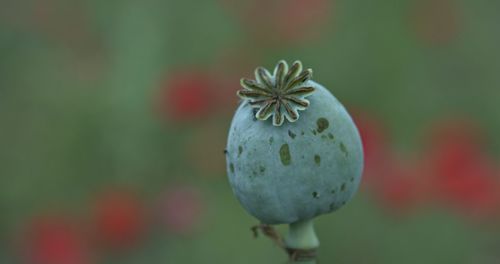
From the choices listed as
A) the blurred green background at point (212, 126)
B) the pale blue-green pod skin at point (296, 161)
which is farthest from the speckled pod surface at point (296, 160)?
the blurred green background at point (212, 126)

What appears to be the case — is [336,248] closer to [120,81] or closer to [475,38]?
[120,81]

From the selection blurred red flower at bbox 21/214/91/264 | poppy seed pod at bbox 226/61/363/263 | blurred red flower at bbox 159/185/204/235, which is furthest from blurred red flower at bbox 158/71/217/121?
poppy seed pod at bbox 226/61/363/263

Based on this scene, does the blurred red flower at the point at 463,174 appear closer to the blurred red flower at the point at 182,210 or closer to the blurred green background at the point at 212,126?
the blurred green background at the point at 212,126

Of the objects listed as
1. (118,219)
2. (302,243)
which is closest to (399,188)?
(118,219)

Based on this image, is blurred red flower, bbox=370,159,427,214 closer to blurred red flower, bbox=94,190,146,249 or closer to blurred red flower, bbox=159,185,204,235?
blurred red flower, bbox=159,185,204,235

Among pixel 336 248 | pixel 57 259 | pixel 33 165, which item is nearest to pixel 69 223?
pixel 57 259

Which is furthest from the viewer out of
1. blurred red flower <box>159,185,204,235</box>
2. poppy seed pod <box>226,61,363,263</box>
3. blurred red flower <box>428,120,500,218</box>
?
blurred red flower <box>159,185,204,235</box>
